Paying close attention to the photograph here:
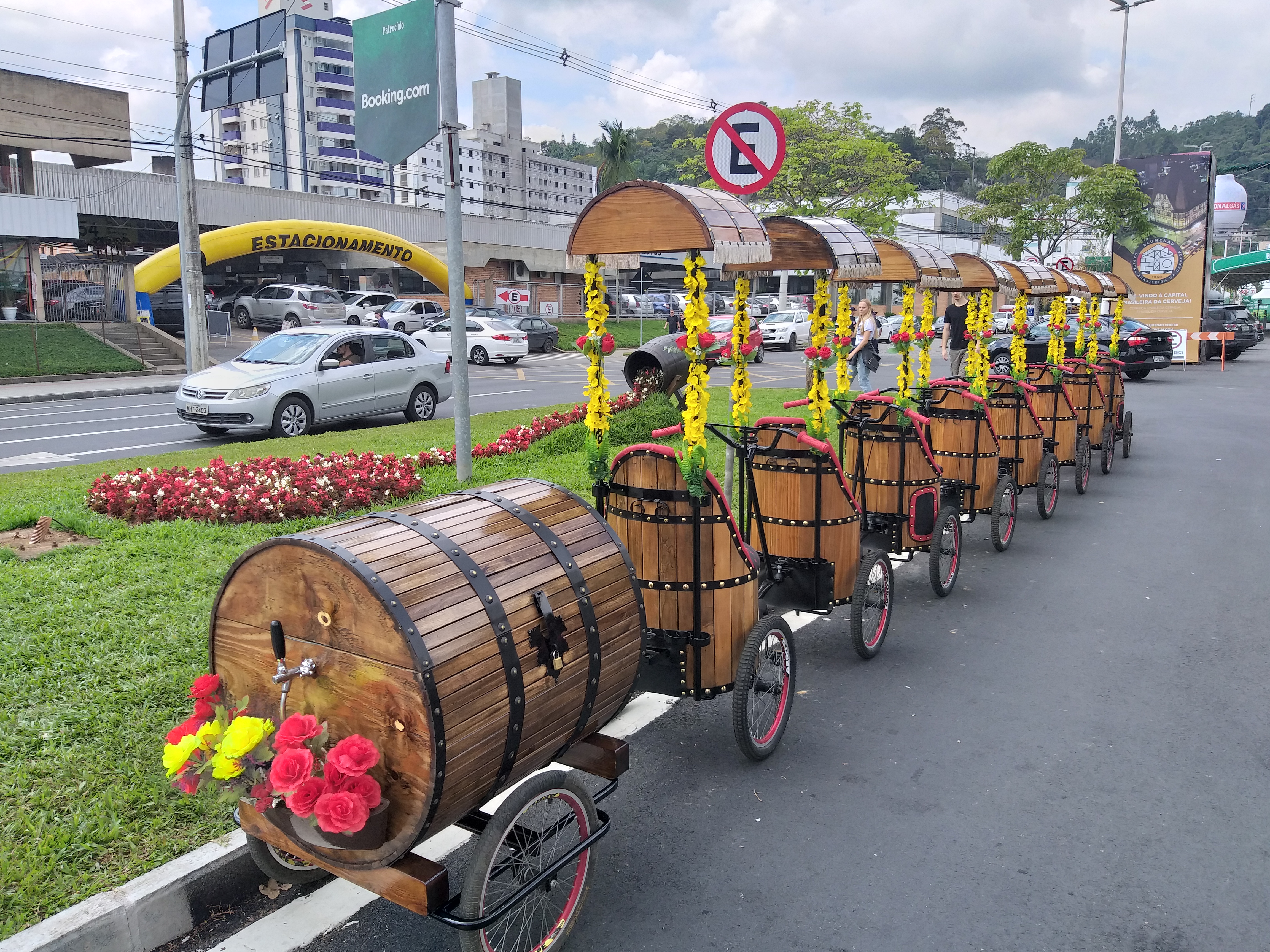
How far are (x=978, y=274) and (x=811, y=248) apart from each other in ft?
13.0

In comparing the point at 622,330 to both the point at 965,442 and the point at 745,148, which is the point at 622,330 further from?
the point at 745,148

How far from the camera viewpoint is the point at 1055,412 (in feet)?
32.6

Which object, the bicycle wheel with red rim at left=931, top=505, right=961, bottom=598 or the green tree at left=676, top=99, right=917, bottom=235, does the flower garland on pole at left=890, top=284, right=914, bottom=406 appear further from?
the green tree at left=676, top=99, right=917, bottom=235

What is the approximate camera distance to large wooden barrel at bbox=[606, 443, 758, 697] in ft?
14.0

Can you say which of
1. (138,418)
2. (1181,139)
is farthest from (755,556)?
(1181,139)

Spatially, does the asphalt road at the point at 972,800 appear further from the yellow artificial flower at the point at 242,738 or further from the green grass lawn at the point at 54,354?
the green grass lawn at the point at 54,354

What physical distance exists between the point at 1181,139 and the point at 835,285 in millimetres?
121671

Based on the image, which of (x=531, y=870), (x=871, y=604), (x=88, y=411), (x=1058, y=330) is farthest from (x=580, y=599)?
(x=88, y=411)

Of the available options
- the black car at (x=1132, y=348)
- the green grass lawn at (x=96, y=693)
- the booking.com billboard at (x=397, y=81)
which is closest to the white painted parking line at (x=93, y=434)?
the green grass lawn at (x=96, y=693)

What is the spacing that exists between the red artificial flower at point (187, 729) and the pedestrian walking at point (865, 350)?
15.5m

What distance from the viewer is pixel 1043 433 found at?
9.15m

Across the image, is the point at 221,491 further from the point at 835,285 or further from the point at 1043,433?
the point at 1043,433

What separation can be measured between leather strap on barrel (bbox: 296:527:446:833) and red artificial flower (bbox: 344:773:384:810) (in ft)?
0.49

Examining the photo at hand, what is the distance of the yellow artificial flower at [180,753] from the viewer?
2.73 metres
